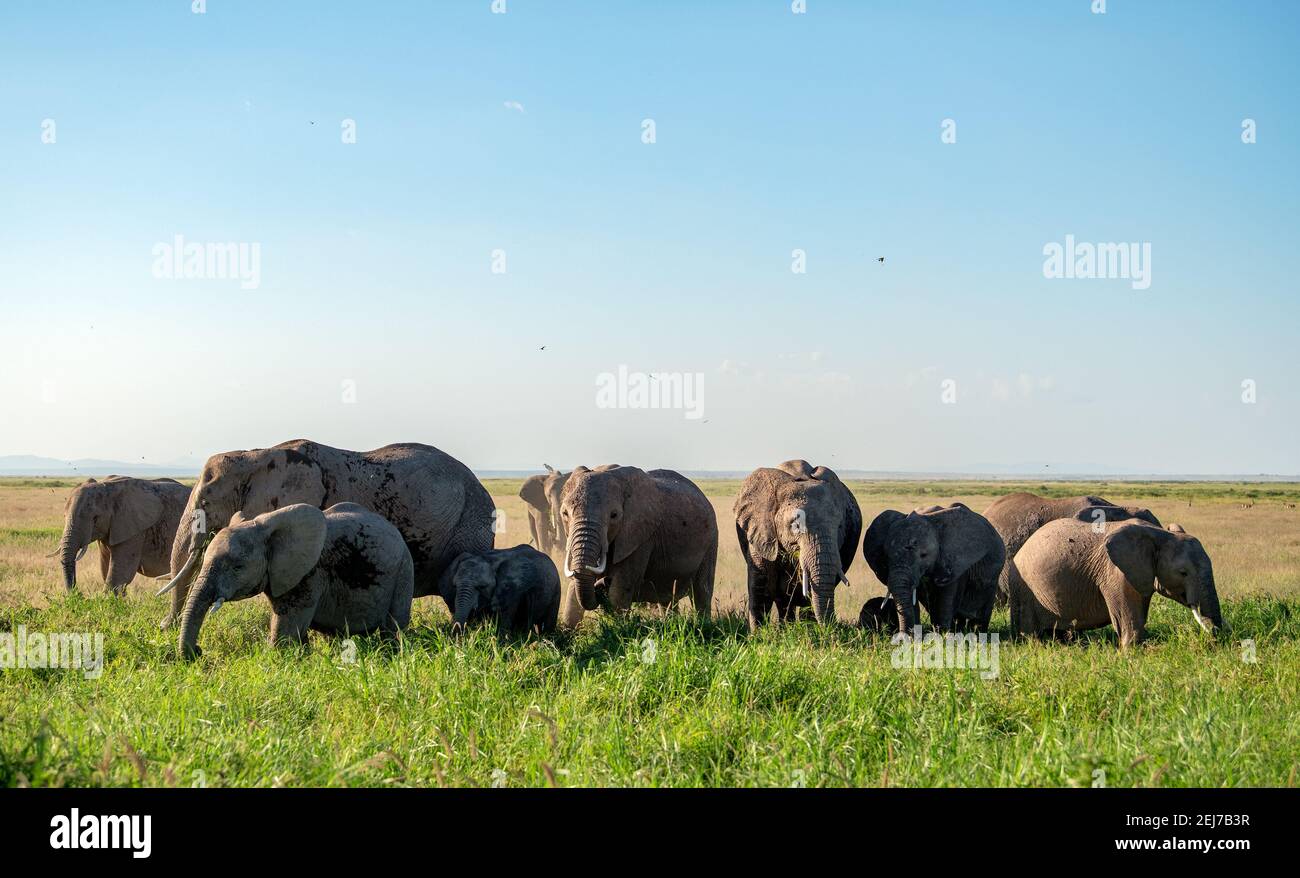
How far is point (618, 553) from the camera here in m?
13.5

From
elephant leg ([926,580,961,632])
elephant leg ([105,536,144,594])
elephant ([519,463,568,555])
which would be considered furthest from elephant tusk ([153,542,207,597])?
elephant ([519,463,568,555])

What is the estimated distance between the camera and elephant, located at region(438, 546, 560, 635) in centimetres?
1117

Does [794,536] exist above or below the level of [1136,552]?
above

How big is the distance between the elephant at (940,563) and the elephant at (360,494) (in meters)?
5.28

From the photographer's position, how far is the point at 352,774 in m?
5.59

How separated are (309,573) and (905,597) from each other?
23.0 ft

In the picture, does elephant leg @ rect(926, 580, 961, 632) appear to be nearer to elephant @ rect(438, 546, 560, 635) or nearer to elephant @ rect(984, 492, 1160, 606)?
elephant @ rect(984, 492, 1160, 606)

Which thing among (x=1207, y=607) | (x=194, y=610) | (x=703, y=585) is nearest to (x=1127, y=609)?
(x=1207, y=607)

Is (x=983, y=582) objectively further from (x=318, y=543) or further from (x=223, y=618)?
(x=223, y=618)

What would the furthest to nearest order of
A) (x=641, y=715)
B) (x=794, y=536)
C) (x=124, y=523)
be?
1. (x=124, y=523)
2. (x=794, y=536)
3. (x=641, y=715)

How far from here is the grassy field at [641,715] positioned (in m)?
5.73

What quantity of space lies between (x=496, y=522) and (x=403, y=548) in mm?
2788

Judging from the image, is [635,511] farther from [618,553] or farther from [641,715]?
[641,715]

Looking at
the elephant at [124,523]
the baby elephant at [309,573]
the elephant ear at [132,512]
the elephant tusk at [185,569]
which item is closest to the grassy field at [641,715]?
the baby elephant at [309,573]
